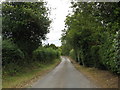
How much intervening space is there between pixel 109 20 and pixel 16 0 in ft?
39.3

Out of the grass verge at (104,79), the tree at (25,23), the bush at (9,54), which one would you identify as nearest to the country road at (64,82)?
the grass verge at (104,79)

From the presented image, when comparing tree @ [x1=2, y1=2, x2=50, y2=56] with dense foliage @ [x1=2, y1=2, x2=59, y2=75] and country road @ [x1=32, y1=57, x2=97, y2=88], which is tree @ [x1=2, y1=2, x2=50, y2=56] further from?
country road @ [x1=32, y1=57, x2=97, y2=88]

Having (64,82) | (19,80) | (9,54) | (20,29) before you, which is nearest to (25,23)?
(20,29)

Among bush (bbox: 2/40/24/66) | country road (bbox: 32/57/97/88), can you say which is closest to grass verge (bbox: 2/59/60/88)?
country road (bbox: 32/57/97/88)

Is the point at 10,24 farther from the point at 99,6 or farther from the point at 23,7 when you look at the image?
the point at 99,6

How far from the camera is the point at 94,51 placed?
20.3m

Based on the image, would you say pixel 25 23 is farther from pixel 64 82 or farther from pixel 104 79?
pixel 104 79

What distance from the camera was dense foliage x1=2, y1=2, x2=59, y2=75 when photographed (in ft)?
53.8

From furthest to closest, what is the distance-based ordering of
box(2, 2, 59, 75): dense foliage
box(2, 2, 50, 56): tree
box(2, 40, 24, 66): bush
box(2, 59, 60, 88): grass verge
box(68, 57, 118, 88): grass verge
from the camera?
box(2, 2, 50, 56): tree < box(2, 2, 59, 75): dense foliage < box(2, 40, 24, 66): bush < box(2, 59, 60, 88): grass verge < box(68, 57, 118, 88): grass verge

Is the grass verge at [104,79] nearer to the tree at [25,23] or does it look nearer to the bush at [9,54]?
the bush at [9,54]

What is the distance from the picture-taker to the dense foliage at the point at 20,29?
Result: 16.4 m

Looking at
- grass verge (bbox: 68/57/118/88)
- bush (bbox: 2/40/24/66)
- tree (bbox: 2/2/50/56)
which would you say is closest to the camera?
grass verge (bbox: 68/57/118/88)

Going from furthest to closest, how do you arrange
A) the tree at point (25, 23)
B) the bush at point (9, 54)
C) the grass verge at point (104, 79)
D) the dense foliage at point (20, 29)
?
the tree at point (25, 23) < the dense foliage at point (20, 29) < the bush at point (9, 54) < the grass verge at point (104, 79)

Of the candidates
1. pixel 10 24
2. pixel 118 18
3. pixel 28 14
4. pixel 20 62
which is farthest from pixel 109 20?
pixel 20 62
